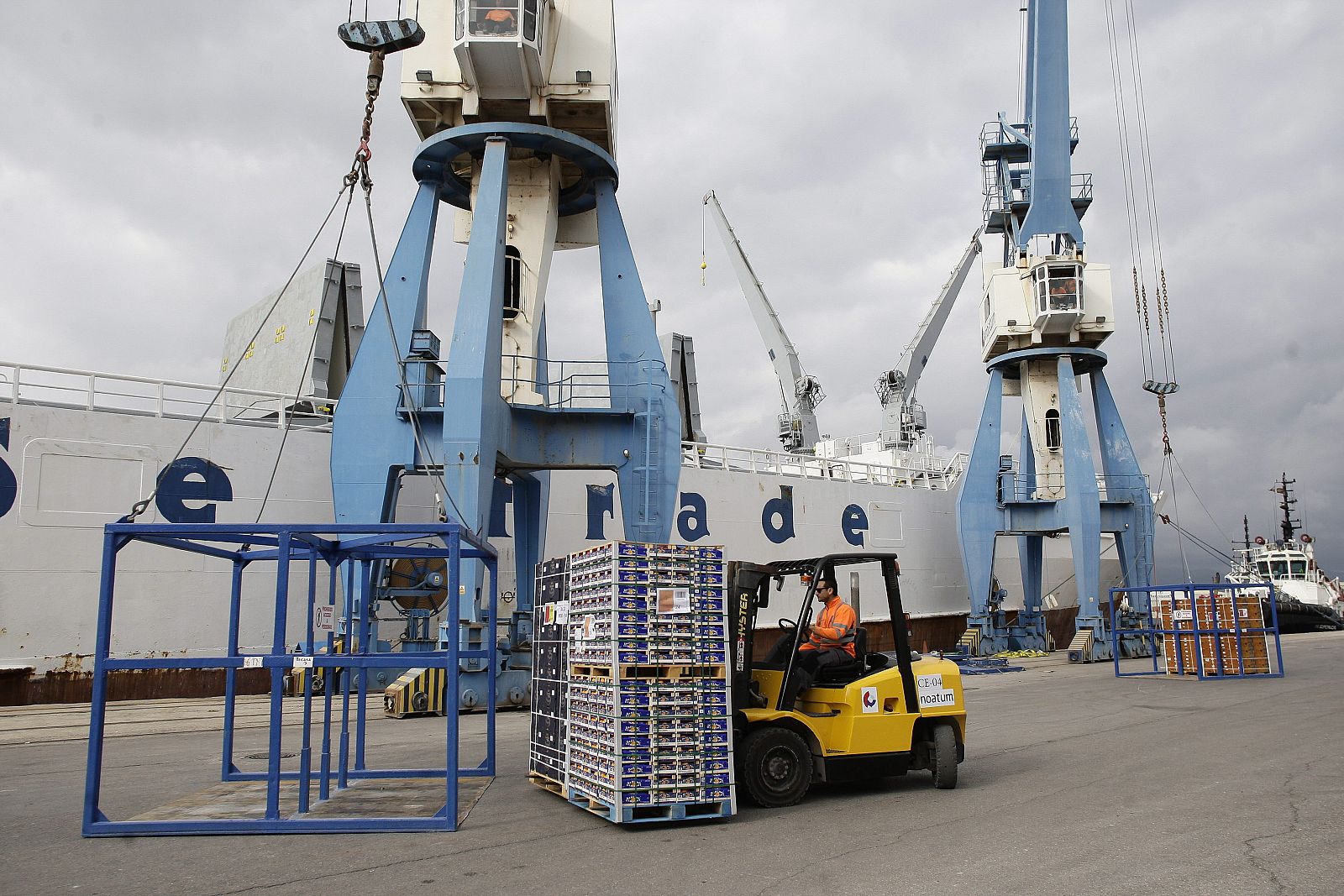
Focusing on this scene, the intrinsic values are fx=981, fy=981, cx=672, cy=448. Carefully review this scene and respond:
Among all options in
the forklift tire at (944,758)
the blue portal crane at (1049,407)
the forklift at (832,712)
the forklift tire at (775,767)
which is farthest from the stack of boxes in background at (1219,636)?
the forklift tire at (775,767)

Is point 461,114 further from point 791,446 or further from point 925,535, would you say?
point 791,446

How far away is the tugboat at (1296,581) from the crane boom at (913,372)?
2061 centimetres

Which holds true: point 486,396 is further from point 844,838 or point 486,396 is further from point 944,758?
point 844,838

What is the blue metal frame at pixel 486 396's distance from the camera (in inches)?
606

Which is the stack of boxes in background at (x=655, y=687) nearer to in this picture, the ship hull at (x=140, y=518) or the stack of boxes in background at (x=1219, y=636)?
the ship hull at (x=140, y=518)

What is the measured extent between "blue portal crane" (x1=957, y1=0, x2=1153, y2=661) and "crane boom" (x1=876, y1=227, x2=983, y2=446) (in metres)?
12.9

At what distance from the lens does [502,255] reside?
652 inches

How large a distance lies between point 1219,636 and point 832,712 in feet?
50.8

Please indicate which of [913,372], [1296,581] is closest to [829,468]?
[913,372]

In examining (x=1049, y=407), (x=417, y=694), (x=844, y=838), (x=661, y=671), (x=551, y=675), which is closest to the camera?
(x=844, y=838)

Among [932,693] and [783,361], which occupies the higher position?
[783,361]

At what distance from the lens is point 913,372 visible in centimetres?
5147

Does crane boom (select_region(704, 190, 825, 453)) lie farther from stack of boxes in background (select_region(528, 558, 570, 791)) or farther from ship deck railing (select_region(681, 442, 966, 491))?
stack of boxes in background (select_region(528, 558, 570, 791))

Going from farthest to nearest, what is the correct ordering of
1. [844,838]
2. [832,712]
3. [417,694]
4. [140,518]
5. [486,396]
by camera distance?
[140,518] < [417,694] < [486,396] < [832,712] < [844,838]
